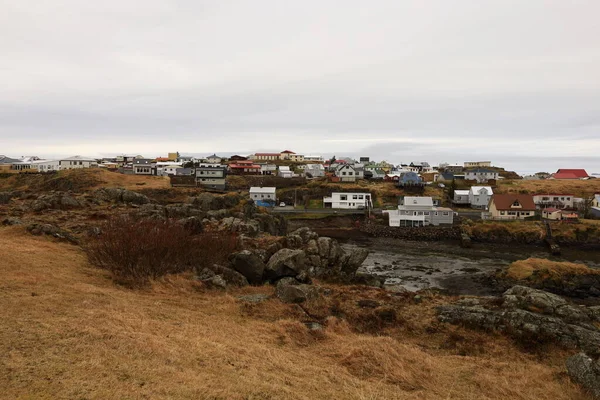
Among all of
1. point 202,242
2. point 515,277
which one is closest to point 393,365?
point 202,242

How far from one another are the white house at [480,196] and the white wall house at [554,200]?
28.5 feet

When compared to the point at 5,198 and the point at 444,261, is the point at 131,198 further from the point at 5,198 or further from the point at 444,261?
the point at 444,261

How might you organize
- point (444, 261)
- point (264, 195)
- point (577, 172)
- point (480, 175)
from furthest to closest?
point (577, 172) < point (480, 175) < point (264, 195) < point (444, 261)

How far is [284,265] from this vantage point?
867 inches

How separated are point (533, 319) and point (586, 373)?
17.8ft

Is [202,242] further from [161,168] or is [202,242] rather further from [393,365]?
[161,168]

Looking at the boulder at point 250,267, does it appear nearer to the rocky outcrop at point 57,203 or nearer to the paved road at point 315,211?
the rocky outcrop at point 57,203

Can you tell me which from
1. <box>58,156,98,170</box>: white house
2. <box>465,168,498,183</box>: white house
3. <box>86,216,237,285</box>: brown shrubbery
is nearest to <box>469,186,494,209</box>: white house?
<box>465,168,498,183</box>: white house

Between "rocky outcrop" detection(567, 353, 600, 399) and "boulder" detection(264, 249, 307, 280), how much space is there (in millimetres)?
14281

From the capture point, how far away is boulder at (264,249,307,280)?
71.6ft

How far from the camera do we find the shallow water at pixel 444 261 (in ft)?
114

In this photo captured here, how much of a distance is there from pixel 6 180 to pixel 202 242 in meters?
90.6

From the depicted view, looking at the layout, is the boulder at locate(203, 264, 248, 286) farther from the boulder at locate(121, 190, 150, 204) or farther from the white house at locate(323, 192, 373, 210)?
the white house at locate(323, 192, 373, 210)

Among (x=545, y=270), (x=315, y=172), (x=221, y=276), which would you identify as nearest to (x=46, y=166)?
(x=315, y=172)
